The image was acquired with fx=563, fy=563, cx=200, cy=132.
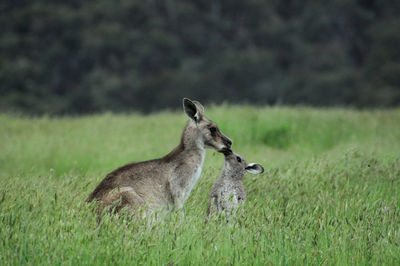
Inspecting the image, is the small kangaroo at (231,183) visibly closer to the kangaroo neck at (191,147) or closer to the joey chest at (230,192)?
the joey chest at (230,192)

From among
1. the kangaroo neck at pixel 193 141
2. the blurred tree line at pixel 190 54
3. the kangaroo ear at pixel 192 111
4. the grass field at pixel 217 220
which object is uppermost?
the blurred tree line at pixel 190 54

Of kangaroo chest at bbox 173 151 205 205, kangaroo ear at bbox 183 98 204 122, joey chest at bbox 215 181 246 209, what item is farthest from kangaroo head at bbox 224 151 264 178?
kangaroo ear at bbox 183 98 204 122

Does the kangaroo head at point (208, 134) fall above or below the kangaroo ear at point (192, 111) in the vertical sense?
below

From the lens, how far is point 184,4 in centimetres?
3841

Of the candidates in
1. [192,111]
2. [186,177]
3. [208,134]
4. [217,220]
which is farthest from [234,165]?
[217,220]

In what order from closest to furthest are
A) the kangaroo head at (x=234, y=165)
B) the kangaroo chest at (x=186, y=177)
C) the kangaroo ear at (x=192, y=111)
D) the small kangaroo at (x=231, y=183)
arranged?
the kangaroo chest at (x=186, y=177) → the kangaroo ear at (x=192, y=111) → the small kangaroo at (x=231, y=183) → the kangaroo head at (x=234, y=165)

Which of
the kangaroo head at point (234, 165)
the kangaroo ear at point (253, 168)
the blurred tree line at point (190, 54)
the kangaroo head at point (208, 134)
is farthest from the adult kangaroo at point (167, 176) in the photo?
the blurred tree line at point (190, 54)

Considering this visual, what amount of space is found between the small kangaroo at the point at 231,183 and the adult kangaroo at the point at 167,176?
263 mm

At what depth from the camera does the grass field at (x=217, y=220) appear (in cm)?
540

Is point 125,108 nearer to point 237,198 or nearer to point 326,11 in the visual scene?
point 326,11

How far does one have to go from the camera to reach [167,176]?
686 cm

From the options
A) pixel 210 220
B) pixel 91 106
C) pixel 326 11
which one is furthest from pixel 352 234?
pixel 326 11

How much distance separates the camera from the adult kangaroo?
20.0 feet

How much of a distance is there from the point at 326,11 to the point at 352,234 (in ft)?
110
